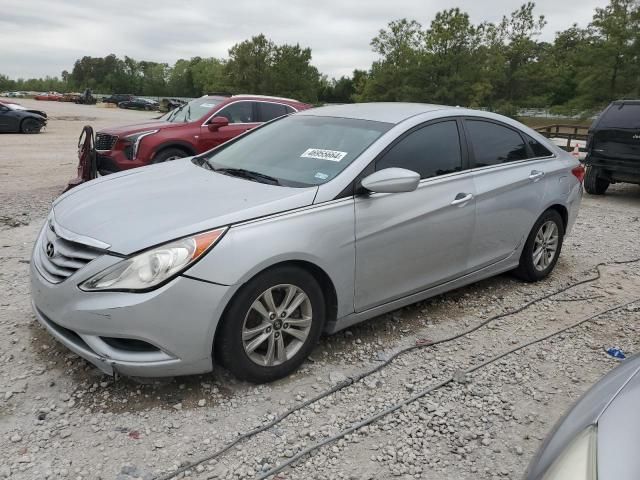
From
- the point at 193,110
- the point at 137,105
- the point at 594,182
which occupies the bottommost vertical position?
the point at 594,182

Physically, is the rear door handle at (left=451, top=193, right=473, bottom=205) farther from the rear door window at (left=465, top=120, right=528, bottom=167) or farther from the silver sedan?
the rear door window at (left=465, top=120, right=528, bottom=167)

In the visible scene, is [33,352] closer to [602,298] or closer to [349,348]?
[349,348]

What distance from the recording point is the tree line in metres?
32.8

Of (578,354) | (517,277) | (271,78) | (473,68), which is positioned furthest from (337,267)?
(271,78)

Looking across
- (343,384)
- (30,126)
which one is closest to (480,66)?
(30,126)

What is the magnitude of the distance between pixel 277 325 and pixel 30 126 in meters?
21.0

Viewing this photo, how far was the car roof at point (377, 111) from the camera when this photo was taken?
12.8 feet

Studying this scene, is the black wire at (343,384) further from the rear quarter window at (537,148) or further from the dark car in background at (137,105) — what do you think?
the dark car in background at (137,105)

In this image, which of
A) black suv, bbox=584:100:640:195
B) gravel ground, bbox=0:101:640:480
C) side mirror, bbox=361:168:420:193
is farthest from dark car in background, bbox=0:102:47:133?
side mirror, bbox=361:168:420:193

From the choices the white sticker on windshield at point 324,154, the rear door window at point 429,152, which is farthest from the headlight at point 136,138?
the rear door window at point 429,152

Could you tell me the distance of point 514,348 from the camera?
12.3 feet

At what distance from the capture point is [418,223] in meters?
3.62

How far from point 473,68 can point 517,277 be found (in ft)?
122

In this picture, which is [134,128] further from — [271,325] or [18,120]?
[18,120]
